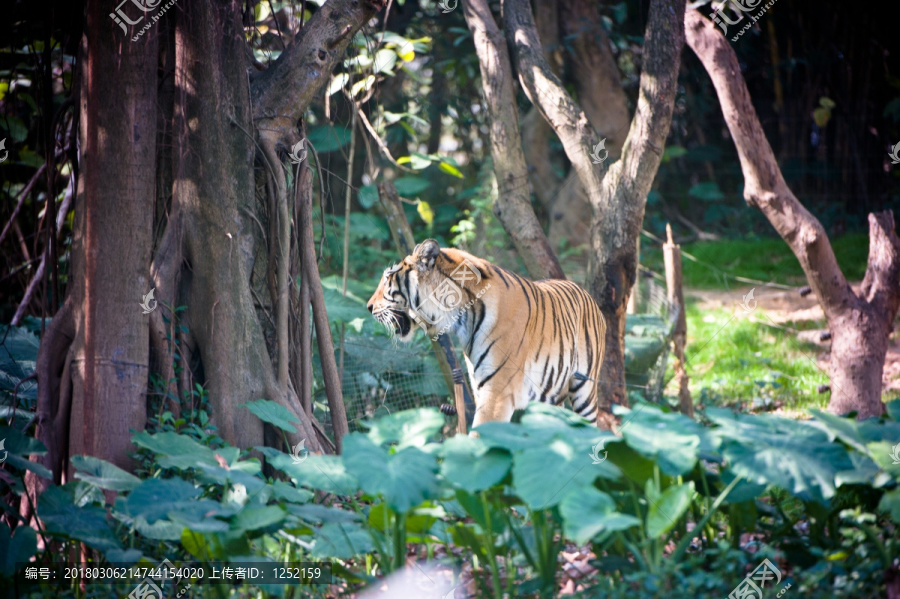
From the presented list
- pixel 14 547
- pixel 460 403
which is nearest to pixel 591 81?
pixel 460 403

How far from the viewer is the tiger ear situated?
4613 millimetres

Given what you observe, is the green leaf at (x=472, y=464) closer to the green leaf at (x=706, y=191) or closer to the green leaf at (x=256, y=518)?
the green leaf at (x=256, y=518)

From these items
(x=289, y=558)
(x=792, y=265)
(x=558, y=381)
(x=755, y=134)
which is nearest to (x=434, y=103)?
(x=792, y=265)

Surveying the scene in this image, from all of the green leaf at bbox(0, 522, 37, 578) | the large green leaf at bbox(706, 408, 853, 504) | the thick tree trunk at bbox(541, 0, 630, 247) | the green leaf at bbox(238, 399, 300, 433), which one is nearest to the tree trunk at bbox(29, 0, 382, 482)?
the green leaf at bbox(238, 399, 300, 433)

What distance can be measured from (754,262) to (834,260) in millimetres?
4930

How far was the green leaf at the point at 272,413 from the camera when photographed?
3355 millimetres

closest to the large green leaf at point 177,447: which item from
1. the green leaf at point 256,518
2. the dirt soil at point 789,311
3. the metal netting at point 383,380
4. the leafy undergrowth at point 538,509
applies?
the leafy undergrowth at point 538,509

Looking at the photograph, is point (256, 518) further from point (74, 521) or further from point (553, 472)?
point (553, 472)

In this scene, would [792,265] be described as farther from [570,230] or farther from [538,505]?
[538,505]

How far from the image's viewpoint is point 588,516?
7.22 feet

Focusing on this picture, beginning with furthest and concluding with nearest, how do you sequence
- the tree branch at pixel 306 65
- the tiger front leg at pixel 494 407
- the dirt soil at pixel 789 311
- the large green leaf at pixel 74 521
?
the dirt soil at pixel 789 311
the tiger front leg at pixel 494 407
the tree branch at pixel 306 65
the large green leaf at pixel 74 521

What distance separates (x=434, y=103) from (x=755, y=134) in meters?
7.51

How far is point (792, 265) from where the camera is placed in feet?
32.6

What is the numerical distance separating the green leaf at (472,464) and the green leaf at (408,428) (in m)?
0.11
